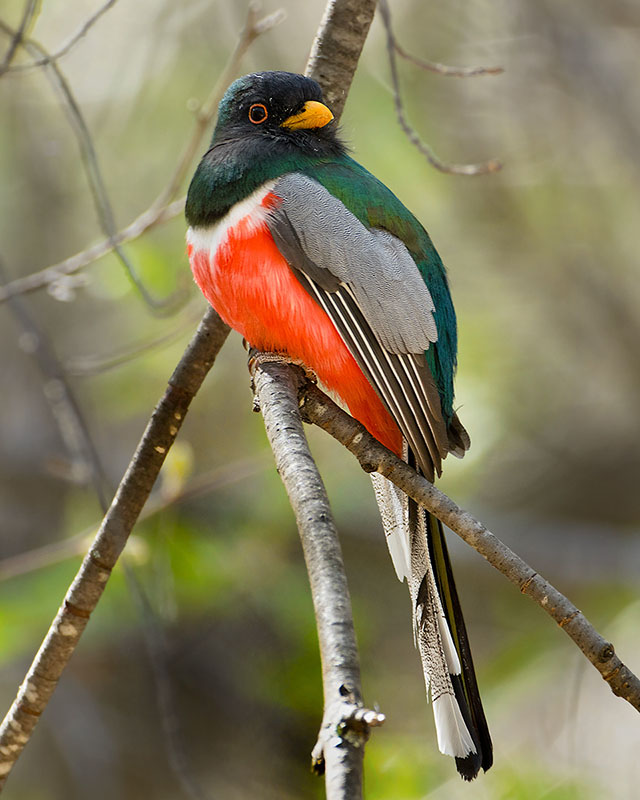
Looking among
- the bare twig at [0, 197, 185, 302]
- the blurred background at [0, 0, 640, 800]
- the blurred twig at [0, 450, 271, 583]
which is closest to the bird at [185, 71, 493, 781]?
the bare twig at [0, 197, 185, 302]

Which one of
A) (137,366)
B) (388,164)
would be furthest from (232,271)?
Answer: (388,164)

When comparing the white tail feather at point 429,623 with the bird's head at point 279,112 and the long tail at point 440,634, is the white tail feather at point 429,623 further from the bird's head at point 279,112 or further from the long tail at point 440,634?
the bird's head at point 279,112

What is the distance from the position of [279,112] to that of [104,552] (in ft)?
4.44

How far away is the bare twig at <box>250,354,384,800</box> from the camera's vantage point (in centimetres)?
131

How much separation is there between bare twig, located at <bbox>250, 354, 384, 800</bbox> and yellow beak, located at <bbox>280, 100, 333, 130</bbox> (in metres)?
0.87

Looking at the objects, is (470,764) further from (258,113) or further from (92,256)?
(92,256)

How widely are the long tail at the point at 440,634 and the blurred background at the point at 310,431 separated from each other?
60.0 inches

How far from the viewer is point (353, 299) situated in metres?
2.60

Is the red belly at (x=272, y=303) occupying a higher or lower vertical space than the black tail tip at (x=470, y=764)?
higher

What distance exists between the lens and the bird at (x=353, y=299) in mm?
2502

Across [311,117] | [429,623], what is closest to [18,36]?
[311,117]

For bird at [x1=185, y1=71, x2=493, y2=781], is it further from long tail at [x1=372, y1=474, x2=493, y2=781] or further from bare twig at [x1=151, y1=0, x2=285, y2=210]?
bare twig at [x1=151, y1=0, x2=285, y2=210]

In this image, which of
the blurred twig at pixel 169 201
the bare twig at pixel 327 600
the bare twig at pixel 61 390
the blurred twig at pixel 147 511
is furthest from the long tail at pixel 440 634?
the blurred twig at pixel 147 511

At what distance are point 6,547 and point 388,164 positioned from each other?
306cm
